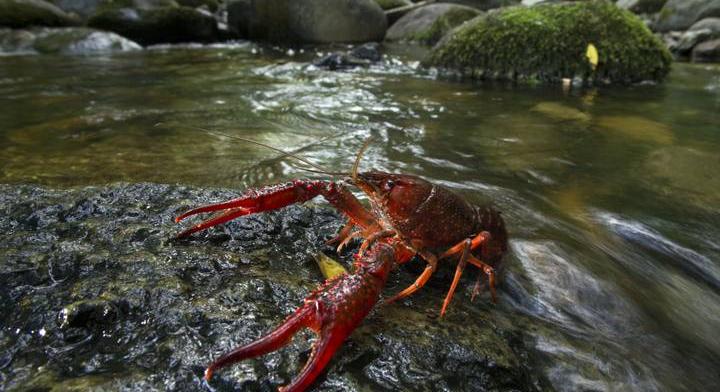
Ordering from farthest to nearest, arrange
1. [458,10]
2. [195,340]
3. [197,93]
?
[458,10], [197,93], [195,340]

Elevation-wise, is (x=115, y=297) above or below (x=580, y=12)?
below

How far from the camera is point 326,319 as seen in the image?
5.31 feet

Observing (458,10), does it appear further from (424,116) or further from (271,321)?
(271,321)

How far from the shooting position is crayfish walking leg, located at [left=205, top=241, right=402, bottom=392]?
4.75 feet

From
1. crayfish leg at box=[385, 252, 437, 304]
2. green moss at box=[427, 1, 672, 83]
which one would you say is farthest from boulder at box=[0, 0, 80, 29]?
crayfish leg at box=[385, 252, 437, 304]

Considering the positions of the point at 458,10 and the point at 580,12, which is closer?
the point at 580,12

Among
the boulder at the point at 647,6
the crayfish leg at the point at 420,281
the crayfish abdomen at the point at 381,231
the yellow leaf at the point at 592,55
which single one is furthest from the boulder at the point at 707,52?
the crayfish leg at the point at 420,281

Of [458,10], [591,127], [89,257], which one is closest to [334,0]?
[458,10]

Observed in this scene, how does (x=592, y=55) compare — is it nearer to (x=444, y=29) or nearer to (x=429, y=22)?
(x=444, y=29)

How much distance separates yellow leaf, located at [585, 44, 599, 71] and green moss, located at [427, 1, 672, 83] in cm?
9

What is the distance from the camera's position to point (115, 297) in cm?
187

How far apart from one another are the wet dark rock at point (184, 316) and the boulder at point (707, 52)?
15996 millimetres

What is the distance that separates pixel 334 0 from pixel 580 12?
10.0 meters

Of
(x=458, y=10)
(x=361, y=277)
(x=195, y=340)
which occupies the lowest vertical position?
(x=195, y=340)
